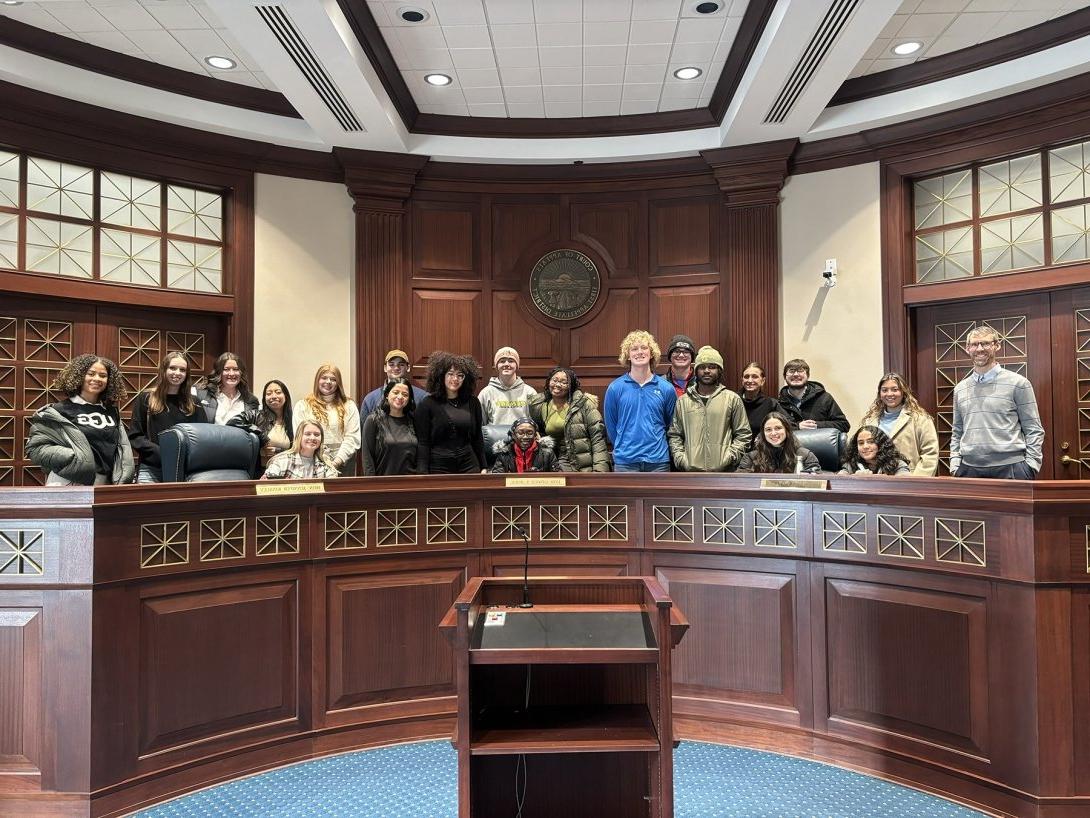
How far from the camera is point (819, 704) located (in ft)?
9.86

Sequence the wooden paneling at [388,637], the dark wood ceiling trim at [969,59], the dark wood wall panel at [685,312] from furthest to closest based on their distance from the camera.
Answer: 1. the dark wood wall panel at [685,312]
2. the dark wood ceiling trim at [969,59]
3. the wooden paneling at [388,637]

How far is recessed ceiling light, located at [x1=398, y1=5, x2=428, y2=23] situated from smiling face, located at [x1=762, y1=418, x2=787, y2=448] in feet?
9.46

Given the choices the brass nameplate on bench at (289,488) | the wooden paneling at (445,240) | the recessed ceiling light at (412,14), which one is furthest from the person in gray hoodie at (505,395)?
the recessed ceiling light at (412,14)

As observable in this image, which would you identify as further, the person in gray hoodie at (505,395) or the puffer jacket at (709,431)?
the person in gray hoodie at (505,395)

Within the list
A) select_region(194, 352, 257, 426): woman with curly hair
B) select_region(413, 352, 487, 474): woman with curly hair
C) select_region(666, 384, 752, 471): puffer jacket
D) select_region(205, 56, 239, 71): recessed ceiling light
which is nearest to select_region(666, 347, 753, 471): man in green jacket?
select_region(666, 384, 752, 471): puffer jacket

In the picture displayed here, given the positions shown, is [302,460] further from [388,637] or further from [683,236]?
[683,236]

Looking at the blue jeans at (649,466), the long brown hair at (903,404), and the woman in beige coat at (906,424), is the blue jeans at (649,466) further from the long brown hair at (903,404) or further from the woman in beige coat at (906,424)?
the long brown hair at (903,404)

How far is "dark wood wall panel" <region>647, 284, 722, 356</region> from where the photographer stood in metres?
5.52

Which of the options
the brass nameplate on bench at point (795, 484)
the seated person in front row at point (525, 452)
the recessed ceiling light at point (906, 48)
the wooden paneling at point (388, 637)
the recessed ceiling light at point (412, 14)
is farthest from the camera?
the recessed ceiling light at point (906, 48)

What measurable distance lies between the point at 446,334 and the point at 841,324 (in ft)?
9.73

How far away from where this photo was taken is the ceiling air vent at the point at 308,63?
3564 millimetres

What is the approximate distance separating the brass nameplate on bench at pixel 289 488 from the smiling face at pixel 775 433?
2060 mm

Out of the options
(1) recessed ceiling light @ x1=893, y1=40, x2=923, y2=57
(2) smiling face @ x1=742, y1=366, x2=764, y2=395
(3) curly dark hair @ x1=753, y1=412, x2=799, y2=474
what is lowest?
(3) curly dark hair @ x1=753, y1=412, x2=799, y2=474

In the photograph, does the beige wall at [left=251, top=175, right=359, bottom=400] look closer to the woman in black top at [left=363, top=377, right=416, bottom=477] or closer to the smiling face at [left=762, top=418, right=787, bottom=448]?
the woman in black top at [left=363, top=377, right=416, bottom=477]
